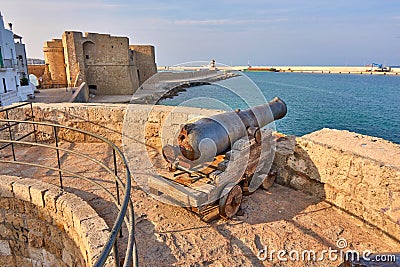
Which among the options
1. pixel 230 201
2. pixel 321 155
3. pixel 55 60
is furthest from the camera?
pixel 55 60

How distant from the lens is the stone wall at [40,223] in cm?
269

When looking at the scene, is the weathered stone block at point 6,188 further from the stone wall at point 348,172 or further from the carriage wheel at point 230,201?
the stone wall at point 348,172

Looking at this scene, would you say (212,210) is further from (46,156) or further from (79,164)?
(46,156)

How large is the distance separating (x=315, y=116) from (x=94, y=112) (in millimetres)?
21696

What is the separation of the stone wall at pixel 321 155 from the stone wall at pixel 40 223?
190 cm

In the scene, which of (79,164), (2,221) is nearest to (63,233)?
(2,221)

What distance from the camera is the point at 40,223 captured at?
122 inches

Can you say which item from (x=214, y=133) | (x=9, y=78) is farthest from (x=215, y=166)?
(x=9, y=78)

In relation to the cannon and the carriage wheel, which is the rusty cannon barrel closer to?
the cannon

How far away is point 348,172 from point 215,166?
148 cm

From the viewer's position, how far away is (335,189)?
340cm

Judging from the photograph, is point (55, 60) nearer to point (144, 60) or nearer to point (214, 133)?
point (144, 60)

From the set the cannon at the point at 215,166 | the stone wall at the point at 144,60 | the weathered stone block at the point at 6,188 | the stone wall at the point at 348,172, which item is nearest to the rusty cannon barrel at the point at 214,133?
the cannon at the point at 215,166

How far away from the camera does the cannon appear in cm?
305
